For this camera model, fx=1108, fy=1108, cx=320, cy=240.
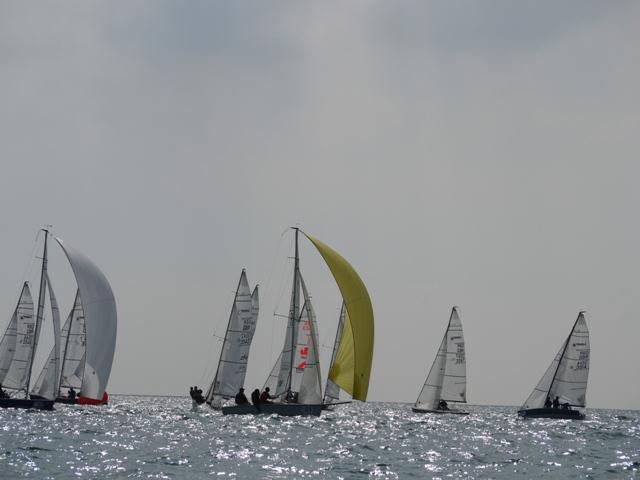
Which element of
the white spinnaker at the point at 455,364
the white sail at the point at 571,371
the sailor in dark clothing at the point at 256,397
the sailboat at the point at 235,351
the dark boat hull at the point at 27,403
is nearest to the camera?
the dark boat hull at the point at 27,403

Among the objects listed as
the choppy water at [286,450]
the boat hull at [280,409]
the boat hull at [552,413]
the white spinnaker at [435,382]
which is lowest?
the choppy water at [286,450]

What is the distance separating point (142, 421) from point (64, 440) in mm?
15431

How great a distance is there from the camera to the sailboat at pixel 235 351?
51.8 meters

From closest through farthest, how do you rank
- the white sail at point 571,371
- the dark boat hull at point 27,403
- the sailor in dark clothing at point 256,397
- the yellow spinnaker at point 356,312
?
the yellow spinnaker at point 356,312 → the dark boat hull at point 27,403 → the sailor in dark clothing at point 256,397 → the white sail at point 571,371

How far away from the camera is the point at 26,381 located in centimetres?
4891

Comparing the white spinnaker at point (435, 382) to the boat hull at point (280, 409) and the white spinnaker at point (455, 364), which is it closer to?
the white spinnaker at point (455, 364)

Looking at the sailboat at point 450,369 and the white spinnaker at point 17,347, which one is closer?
the white spinnaker at point 17,347

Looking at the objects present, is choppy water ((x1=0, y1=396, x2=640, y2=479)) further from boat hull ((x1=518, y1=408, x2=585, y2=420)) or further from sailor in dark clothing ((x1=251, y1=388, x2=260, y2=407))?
boat hull ((x1=518, y1=408, x2=585, y2=420))

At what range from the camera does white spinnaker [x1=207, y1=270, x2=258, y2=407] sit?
51812 millimetres

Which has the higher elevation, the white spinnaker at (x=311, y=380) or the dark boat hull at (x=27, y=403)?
the white spinnaker at (x=311, y=380)

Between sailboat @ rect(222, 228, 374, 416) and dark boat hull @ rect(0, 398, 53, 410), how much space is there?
768 cm

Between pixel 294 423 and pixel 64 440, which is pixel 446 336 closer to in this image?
pixel 294 423

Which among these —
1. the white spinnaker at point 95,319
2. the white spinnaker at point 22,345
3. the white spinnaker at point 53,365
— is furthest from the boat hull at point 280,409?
the white spinnaker at point 22,345

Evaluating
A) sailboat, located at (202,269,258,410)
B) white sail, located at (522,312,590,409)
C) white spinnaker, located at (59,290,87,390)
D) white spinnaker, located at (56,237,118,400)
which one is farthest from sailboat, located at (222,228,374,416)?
white sail, located at (522,312,590,409)
